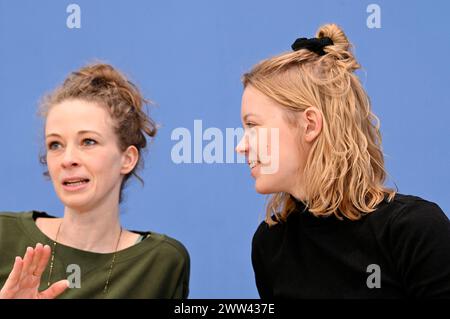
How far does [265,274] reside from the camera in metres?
1.72

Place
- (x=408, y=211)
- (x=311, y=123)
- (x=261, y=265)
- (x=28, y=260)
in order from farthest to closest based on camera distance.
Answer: (x=261, y=265) < (x=311, y=123) < (x=408, y=211) < (x=28, y=260)

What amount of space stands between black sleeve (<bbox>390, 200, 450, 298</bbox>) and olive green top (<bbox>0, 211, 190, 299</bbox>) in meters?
0.52

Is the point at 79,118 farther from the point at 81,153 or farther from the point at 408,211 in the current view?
the point at 408,211

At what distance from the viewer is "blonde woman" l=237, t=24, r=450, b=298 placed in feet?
5.03

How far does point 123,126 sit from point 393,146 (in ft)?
2.55

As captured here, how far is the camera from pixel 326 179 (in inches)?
62.7

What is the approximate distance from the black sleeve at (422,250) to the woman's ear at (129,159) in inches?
24.6

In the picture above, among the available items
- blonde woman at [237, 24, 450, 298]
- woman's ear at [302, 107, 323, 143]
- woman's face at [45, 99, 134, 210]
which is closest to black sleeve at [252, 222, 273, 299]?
blonde woman at [237, 24, 450, 298]

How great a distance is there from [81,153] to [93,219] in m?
0.16

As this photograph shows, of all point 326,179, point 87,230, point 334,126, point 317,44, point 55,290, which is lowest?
point 55,290

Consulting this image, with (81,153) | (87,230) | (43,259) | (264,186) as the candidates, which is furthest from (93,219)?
(264,186)

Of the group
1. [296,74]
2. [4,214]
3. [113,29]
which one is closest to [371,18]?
[296,74]

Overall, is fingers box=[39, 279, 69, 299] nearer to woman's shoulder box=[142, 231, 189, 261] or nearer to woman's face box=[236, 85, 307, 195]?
woman's shoulder box=[142, 231, 189, 261]
